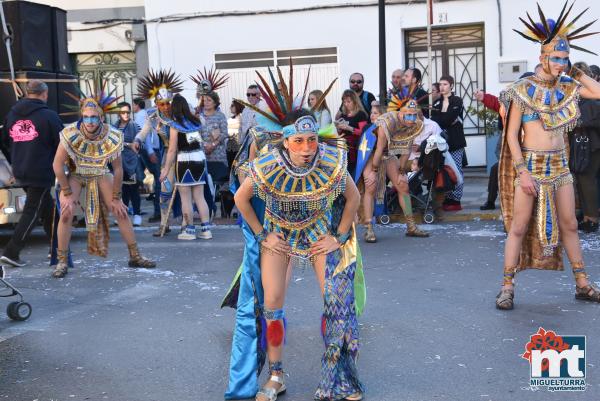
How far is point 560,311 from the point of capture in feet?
23.1

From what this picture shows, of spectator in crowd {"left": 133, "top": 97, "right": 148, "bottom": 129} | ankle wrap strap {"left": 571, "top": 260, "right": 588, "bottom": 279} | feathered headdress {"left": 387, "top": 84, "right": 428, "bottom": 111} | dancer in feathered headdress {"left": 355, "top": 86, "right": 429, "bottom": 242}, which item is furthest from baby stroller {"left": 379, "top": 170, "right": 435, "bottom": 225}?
ankle wrap strap {"left": 571, "top": 260, "right": 588, "bottom": 279}

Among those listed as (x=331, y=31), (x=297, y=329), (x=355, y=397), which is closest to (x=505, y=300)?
(x=297, y=329)

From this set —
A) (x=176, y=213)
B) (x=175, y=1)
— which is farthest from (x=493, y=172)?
(x=175, y=1)

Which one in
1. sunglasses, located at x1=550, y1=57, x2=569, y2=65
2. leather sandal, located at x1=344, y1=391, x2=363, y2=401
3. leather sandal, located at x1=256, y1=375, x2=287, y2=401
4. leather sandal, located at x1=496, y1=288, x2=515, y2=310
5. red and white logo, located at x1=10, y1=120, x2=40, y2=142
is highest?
sunglasses, located at x1=550, y1=57, x2=569, y2=65

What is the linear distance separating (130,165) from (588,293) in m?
7.86

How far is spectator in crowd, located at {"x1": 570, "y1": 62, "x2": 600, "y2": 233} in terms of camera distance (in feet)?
35.2

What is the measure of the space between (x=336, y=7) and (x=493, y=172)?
281 inches

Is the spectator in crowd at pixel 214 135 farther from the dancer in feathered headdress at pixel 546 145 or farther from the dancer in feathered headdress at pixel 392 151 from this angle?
the dancer in feathered headdress at pixel 546 145

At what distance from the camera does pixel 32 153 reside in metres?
10.4

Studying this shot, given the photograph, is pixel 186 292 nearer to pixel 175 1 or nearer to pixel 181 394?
pixel 181 394

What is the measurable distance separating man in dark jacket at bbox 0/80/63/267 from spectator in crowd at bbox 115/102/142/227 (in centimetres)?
272

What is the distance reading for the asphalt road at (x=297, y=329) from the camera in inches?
217

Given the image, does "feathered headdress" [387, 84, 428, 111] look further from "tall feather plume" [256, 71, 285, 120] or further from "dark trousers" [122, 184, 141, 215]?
"tall feather plume" [256, 71, 285, 120]

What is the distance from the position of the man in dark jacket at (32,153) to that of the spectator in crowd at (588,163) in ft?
19.9
